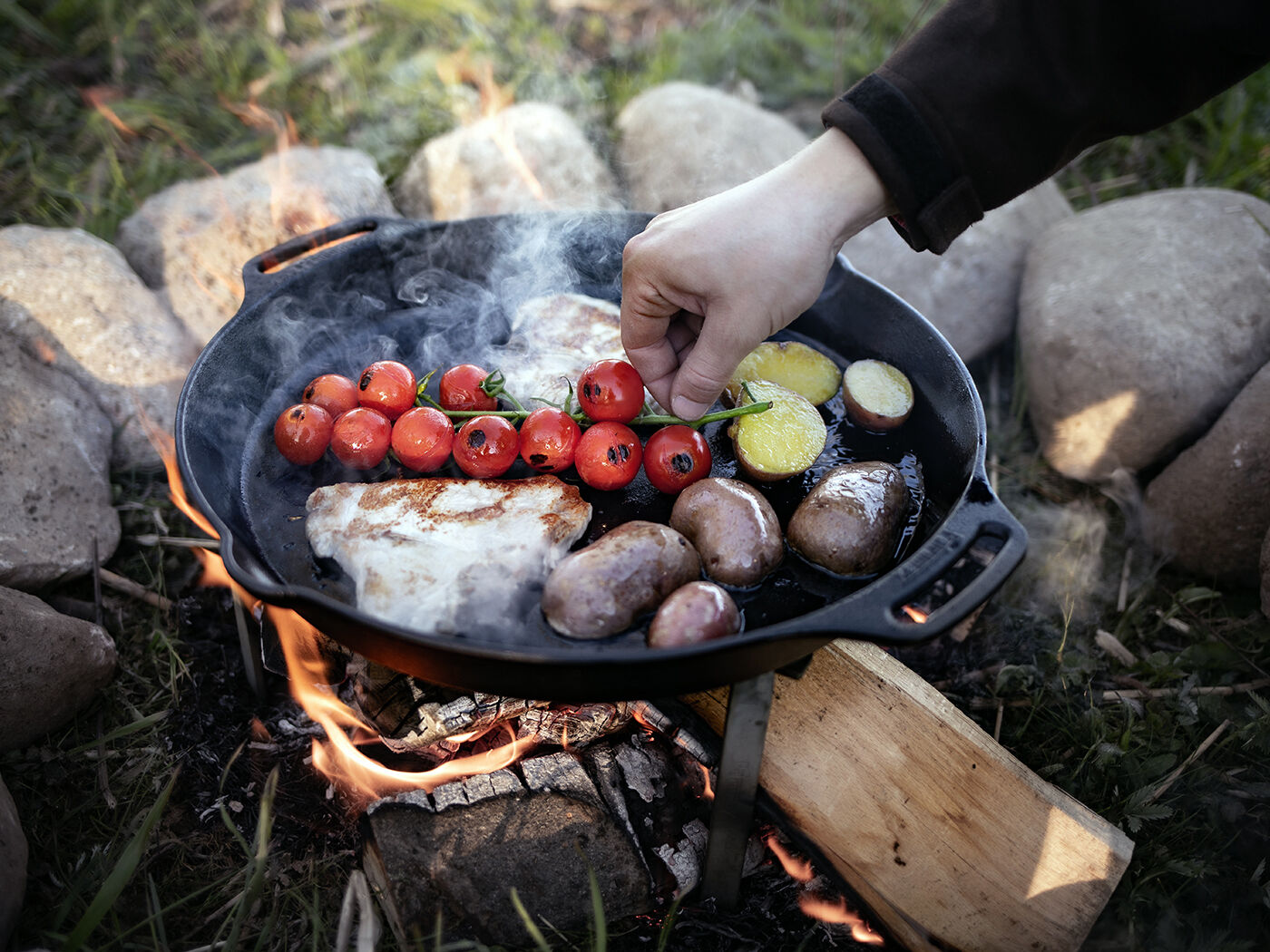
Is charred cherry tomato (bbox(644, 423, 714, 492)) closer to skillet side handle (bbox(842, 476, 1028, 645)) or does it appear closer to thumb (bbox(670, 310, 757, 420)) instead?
thumb (bbox(670, 310, 757, 420))

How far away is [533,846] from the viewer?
2488 millimetres

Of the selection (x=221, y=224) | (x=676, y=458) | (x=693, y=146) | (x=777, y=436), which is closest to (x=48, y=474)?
(x=221, y=224)

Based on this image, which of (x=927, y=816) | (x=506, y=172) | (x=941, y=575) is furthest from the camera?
(x=506, y=172)

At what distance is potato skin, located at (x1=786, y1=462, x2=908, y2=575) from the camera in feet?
6.98

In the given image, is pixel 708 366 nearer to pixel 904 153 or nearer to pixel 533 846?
pixel 904 153

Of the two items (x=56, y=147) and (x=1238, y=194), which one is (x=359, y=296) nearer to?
(x=56, y=147)

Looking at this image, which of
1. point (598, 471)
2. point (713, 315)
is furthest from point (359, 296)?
point (713, 315)

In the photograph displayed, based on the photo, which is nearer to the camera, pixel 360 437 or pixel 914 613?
pixel 360 437

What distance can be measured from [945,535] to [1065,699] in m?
1.62

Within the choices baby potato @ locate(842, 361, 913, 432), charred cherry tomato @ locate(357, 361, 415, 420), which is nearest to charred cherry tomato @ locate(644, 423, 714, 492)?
baby potato @ locate(842, 361, 913, 432)

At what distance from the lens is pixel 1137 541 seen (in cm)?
378

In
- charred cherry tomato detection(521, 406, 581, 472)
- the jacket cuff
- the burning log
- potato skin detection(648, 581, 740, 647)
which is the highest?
the jacket cuff

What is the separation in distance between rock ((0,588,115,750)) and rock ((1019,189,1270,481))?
4448 mm

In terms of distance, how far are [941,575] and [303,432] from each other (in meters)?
1.90
